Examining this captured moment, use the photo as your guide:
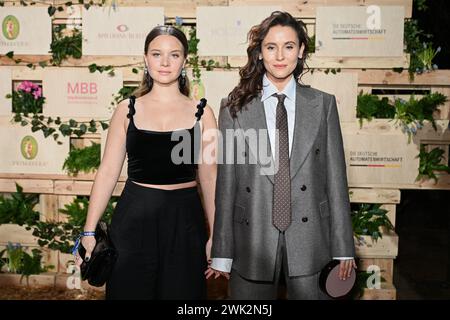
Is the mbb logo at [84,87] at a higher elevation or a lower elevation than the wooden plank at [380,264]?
higher

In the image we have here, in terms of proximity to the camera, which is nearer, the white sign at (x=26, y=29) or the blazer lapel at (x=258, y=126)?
the blazer lapel at (x=258, y=126)

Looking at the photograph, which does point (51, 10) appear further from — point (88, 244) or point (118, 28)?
point (88, 244)

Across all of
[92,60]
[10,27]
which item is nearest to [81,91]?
[92,60]

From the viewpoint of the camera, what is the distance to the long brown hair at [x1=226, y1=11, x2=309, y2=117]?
291 cm

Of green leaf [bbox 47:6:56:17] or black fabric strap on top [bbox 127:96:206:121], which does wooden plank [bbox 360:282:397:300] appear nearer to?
black fabric strap on top [bbox 127:96:206:121]

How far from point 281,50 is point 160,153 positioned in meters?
0.88

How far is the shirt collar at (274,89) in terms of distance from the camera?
2.94 m

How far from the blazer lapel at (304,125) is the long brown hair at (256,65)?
25cm

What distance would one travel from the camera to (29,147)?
545cm

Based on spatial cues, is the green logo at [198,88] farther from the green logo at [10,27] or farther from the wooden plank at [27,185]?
the green logo at [10,27]

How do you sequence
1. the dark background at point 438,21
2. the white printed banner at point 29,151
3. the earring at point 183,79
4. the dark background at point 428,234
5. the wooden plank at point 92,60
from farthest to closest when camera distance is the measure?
the dark background at point 438,21, the dark background at point 428,234, the white printed banner at point 29,151, the wooden plank at point 92,60, the earring at point 183,79

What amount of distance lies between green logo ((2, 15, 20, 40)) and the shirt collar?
353 cm

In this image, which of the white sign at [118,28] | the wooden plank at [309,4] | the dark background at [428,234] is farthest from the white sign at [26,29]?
the dark background at [428,234]

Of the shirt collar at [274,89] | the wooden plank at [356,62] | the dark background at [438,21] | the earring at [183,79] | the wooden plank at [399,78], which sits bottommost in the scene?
the shirt collar at [274,89]
